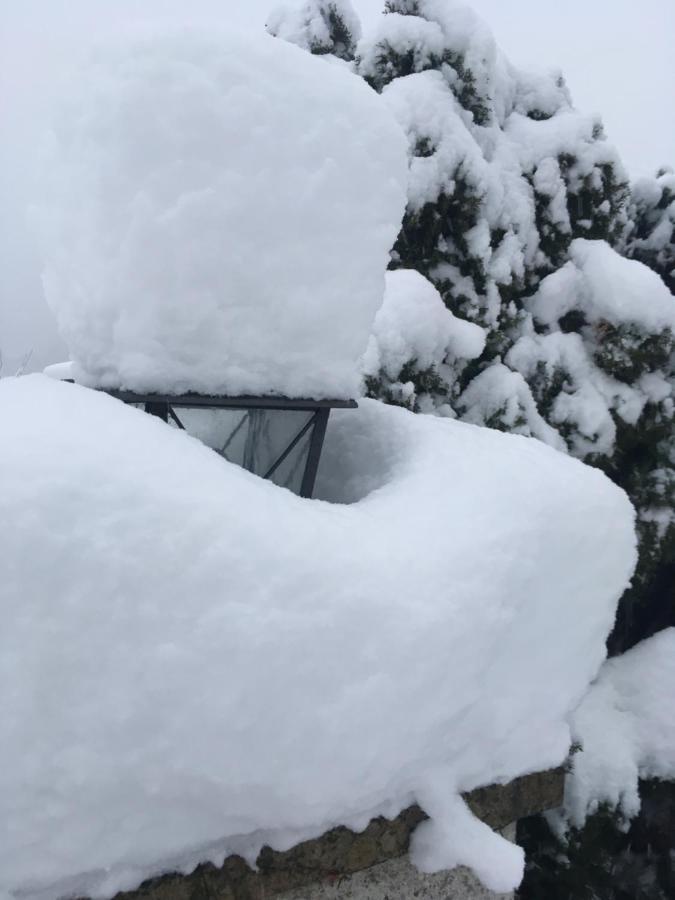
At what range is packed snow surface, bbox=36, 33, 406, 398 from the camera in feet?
6.35

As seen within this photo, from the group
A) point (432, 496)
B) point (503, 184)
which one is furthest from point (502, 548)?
point (503, 184)

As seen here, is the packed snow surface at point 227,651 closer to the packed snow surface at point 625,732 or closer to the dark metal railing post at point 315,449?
the dark metal railing post at point 315,449

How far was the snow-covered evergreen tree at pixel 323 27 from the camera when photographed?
711 cm

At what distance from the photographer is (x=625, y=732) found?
546cm

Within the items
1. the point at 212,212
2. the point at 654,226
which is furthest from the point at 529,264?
the point at 212,212

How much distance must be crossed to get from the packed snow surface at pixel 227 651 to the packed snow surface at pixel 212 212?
297mm

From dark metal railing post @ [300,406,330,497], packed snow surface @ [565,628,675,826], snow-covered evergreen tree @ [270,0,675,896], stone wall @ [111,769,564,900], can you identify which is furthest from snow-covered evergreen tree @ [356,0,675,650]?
stone wall @ [111,769,564,900]

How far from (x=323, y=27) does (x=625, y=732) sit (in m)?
7.32

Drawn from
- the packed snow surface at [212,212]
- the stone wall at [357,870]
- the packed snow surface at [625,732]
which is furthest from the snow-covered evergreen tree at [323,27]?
the stone wall at [357,870]

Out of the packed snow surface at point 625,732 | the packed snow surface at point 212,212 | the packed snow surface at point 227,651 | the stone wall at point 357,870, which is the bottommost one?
the packed snow surface at point 625,732

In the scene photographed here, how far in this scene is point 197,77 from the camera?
194 cm

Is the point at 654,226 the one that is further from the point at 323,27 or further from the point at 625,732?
the point at 625,732

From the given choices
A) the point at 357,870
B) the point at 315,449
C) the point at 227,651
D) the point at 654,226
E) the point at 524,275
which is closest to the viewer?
the point at 227,651

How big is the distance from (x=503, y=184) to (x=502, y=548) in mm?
5182
